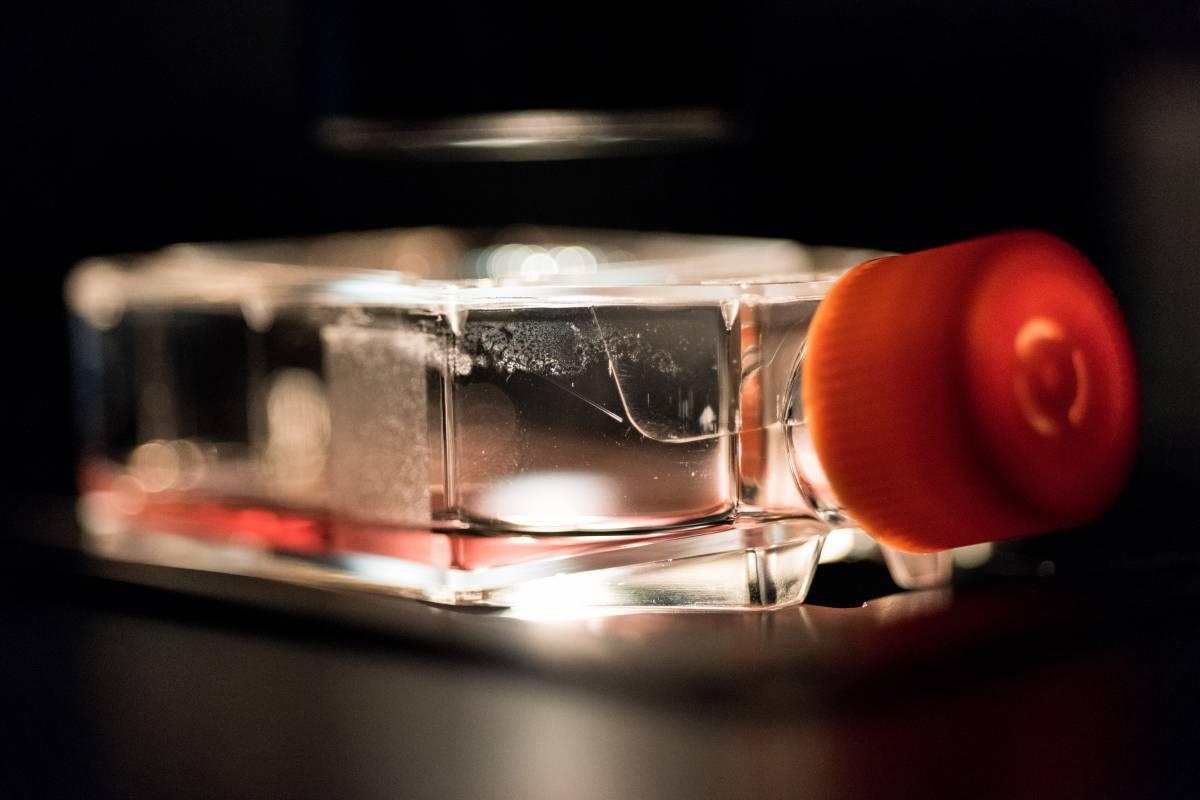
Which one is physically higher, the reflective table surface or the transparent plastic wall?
the transparent plastic wall

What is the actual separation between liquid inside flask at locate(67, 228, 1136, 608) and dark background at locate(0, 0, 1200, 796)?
4 cm

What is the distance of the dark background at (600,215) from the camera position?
37 cm

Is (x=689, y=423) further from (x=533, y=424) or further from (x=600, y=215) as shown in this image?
(x=600, y=215)

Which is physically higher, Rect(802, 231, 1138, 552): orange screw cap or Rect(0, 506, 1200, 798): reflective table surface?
Rect(802, 231, 1138, 552): orange screw cap

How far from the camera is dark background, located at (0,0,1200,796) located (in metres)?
0.37

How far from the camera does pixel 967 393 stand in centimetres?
38

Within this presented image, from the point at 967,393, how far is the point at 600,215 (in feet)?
1.50

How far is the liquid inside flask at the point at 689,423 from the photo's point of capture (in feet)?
1.28

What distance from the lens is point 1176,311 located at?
59 cm

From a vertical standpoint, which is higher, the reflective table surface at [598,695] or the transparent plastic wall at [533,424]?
the transparent plastic wall at [533,424]

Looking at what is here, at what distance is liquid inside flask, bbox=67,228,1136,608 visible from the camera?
391 millimetres

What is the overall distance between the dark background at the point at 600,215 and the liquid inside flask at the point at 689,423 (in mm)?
35

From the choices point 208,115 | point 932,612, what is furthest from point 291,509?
point 208,115

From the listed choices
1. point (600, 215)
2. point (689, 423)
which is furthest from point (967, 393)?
point (600, 215)
